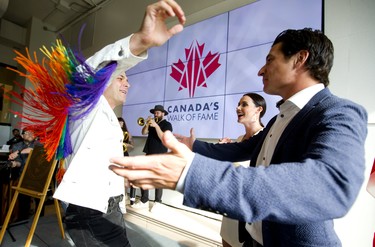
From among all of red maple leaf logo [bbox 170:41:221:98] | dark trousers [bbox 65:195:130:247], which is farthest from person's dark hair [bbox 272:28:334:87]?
red maple leaf logo [bbox 170:41:221:98]

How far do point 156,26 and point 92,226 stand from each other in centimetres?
88

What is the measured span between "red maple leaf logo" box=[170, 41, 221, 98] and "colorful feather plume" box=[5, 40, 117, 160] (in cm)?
244

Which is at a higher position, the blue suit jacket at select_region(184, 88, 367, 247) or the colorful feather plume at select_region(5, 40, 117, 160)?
the colorful feather plume at select_region(5, 40, 117, 160)

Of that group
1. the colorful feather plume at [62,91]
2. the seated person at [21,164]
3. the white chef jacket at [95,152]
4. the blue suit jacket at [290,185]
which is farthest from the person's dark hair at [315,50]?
the seated person at [21,164]

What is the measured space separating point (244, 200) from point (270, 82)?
752mm

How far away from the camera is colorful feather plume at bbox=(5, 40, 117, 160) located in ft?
2.82

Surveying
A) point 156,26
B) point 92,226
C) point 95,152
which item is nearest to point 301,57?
point 156,26

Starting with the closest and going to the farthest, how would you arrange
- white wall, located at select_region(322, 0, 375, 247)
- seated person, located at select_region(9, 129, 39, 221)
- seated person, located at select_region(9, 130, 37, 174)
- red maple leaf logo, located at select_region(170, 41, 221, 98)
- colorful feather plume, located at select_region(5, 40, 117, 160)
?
colorful feather plume, located at select_region(5, 40, 117, 160), white wall, located at select_region(322, 0, 375, 247), seated person, located at select_region(9, 129, 39, 221), seated person, located at select_region(9, 130, 37, 174), red maple leaf logo, located at select_region(170, 41, 221, 98)

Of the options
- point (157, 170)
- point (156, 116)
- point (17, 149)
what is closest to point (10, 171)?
point (17, 149)

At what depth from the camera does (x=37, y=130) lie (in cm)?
106

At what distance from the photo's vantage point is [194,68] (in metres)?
3.35

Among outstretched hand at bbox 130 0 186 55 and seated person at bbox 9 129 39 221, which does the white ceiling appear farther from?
outstretched hand at bbox 130 0 186 55

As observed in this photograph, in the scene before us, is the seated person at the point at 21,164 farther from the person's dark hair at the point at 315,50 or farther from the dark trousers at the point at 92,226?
the person's dark hair at the point at 315,50

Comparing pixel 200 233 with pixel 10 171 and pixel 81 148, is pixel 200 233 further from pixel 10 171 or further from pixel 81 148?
pixel 10 171
